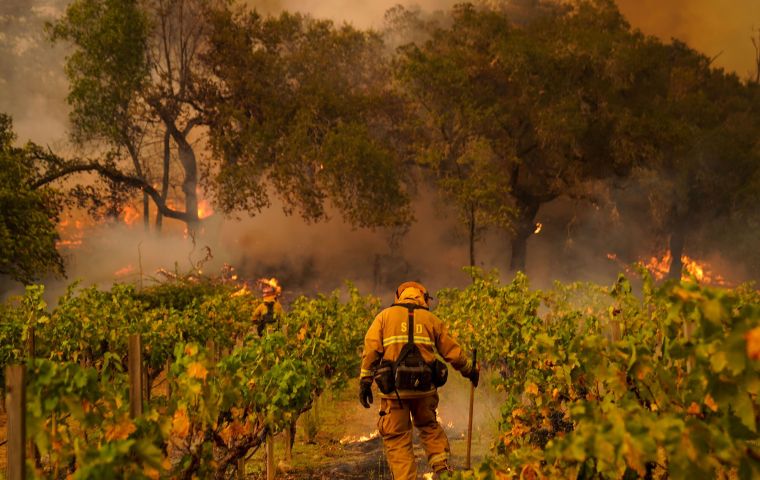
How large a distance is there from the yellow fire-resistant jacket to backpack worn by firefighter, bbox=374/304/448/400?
45 mm

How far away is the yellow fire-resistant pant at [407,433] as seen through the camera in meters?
7.05

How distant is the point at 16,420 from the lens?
3367 millimetres

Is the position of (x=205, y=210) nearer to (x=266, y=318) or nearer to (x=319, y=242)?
(x=319, y=242)

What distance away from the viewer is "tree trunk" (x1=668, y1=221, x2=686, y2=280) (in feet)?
110

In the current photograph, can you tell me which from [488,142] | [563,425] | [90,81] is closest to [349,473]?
[563,425]

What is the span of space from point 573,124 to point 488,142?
10.2 feet

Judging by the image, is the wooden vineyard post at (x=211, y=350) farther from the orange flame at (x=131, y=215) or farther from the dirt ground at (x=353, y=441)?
the orange flame at (x=131, y=215)

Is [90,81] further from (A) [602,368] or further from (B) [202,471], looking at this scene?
(A) [602,368]

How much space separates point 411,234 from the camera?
117 ft

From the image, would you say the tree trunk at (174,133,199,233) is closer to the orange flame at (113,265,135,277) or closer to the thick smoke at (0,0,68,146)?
the orange flame at (113,265,135,277)

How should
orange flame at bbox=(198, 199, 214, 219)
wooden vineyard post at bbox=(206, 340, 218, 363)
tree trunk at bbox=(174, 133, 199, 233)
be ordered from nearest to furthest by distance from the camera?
wooden vineyard post at bbox=(206, 340, 218, 363), tree trunk at bbox=(174, 133, 199, 233), orange flame at bbox=(198, 199, 214, 219)

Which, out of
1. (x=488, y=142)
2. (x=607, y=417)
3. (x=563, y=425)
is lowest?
(x=563, y=425)

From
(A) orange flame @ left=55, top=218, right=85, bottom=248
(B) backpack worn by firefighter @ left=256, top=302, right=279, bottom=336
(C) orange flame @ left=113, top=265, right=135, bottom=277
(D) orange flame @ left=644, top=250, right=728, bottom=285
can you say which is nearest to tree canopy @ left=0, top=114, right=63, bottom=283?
(B) backpack worn by firefighter @ left=256, top=302, right=279, bottom=336

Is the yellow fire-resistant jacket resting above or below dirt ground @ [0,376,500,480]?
above
